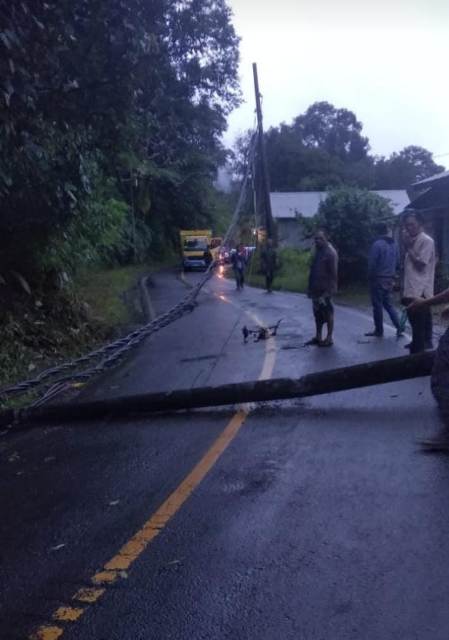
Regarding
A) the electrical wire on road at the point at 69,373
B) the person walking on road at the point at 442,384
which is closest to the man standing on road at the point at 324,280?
the electrical wire on road at the point at 69,373

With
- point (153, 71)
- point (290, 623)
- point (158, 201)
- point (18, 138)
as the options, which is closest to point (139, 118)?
point (153, 71)

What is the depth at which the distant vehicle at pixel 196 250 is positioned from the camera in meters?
50.5

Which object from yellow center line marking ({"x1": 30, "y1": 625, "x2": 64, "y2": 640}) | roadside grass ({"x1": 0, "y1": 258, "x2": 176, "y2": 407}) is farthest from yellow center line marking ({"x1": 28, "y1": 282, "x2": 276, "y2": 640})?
roadside grass ({"x1": 0, "y1": 258, "x2": 176, "y2": 407})

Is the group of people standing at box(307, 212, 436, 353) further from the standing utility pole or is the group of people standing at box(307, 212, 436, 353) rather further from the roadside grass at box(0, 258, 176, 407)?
the standing utility pole

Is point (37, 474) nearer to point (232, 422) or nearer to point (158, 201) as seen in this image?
point (232, 422)

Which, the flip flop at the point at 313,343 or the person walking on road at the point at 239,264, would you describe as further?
the person walking on road at the point at 239,264

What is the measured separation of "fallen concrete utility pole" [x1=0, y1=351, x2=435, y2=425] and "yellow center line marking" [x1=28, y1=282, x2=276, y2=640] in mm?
476

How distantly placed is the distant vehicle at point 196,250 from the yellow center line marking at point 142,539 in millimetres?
43842

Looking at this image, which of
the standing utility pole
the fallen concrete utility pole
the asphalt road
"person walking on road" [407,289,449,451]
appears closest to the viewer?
the asphalt road

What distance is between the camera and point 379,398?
761 centimetres

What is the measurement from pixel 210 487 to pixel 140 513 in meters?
0.63

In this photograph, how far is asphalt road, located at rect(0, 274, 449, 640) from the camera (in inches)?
133

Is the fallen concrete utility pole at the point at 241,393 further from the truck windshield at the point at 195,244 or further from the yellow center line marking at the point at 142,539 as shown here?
the truck windshield at the point at 195,244

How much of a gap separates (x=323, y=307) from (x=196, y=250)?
39861mm
